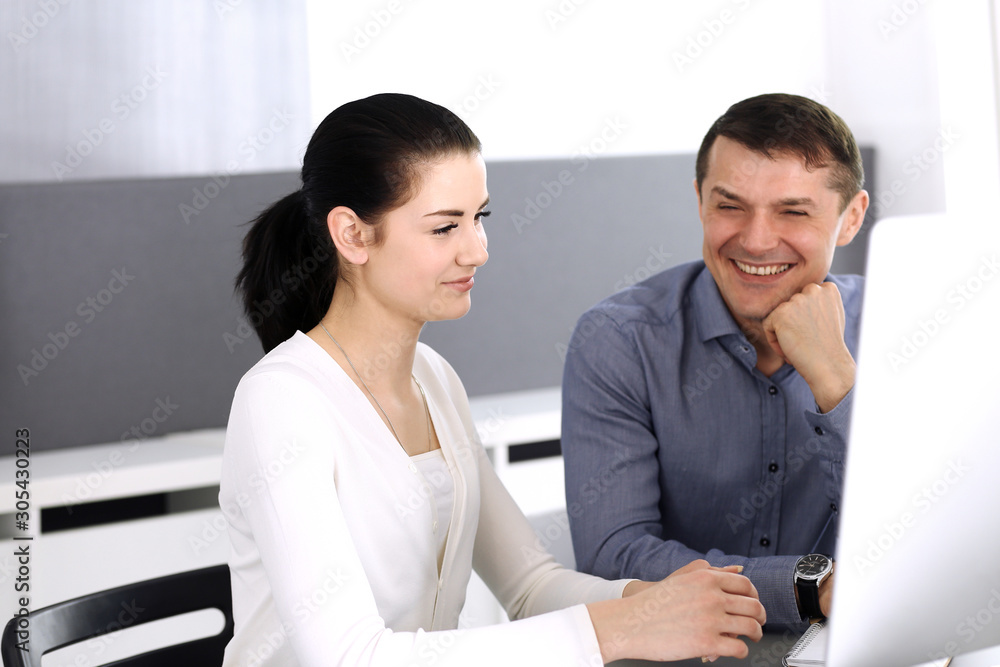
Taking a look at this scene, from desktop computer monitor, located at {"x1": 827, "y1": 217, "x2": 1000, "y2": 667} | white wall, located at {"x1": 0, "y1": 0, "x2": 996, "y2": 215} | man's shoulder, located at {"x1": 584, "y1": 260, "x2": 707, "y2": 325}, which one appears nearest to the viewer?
desktop computer monitor, located at {"x1": 827, "y1": 217, "x2": 1000, "y2": 667}

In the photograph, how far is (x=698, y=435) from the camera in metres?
1.33

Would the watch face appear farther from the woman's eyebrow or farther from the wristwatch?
the woman's eyebrow

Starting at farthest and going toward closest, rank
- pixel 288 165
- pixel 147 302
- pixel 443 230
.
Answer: pixel 288 165 < pixel 147 302 < pixel 443 230

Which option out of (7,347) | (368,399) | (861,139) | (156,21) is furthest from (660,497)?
(861,139)

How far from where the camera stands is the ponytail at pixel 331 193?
1.07 metres

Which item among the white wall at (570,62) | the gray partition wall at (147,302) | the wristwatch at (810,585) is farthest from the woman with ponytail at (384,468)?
the white wall at (570,62)

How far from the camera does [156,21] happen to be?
2195 mm

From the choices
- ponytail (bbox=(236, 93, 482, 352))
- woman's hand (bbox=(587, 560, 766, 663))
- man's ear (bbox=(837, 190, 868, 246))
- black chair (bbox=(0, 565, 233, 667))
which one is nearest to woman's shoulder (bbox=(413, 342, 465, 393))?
ponytail (bbox=(236, 93, 482, 352))

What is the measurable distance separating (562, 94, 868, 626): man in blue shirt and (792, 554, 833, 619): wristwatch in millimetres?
268

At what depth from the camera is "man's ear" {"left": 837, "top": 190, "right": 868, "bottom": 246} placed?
137cm

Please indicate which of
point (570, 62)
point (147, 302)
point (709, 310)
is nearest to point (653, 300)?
point (709, 310)

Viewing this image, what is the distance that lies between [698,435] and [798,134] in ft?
1.45

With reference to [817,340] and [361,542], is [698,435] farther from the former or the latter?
[361,542]

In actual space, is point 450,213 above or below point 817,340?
above
